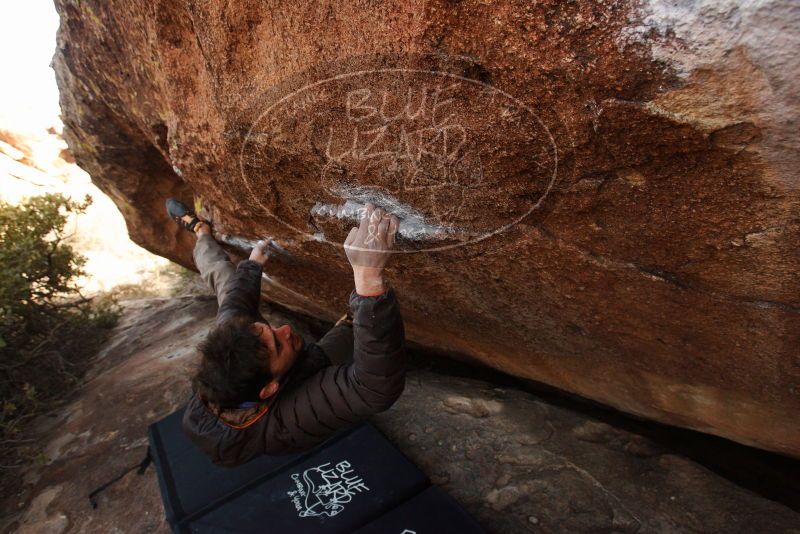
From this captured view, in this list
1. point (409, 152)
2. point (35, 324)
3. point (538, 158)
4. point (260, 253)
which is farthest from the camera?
point (35, 324)

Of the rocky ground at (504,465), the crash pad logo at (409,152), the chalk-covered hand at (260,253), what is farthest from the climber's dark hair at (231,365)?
the rocky ground at (504,465)

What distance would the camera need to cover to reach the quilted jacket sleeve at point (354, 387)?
1.72 m

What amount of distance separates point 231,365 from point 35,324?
4325 mm

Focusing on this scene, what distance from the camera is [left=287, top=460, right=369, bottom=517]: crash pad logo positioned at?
243 centimetres

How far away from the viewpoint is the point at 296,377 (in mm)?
2084

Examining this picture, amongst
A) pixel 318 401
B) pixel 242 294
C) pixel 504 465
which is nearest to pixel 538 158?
pixel 318 401

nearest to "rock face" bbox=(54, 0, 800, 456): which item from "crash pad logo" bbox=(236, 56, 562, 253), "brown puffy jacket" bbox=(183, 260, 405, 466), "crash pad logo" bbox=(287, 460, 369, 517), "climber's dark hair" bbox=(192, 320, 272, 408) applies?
"crash pad logo" bbox=(236, 56, 562, 253)

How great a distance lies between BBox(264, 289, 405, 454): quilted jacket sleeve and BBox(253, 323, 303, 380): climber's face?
0.36 ft

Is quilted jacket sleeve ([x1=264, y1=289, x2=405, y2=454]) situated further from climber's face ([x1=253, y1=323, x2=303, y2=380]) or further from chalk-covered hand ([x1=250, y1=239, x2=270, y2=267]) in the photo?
chalk-covered hand ([x1=250, y1=239, x2=270, y2=267])

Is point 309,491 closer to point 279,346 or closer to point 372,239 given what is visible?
point 279,346

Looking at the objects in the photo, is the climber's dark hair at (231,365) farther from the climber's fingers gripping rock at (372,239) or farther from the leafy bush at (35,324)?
the leafy bush at (35,324)

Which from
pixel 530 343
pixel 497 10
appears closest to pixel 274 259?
pixel 530 343

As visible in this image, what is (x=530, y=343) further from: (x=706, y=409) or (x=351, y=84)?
(x=351, y=84)

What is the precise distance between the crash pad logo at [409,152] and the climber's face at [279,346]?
1.87 ft
